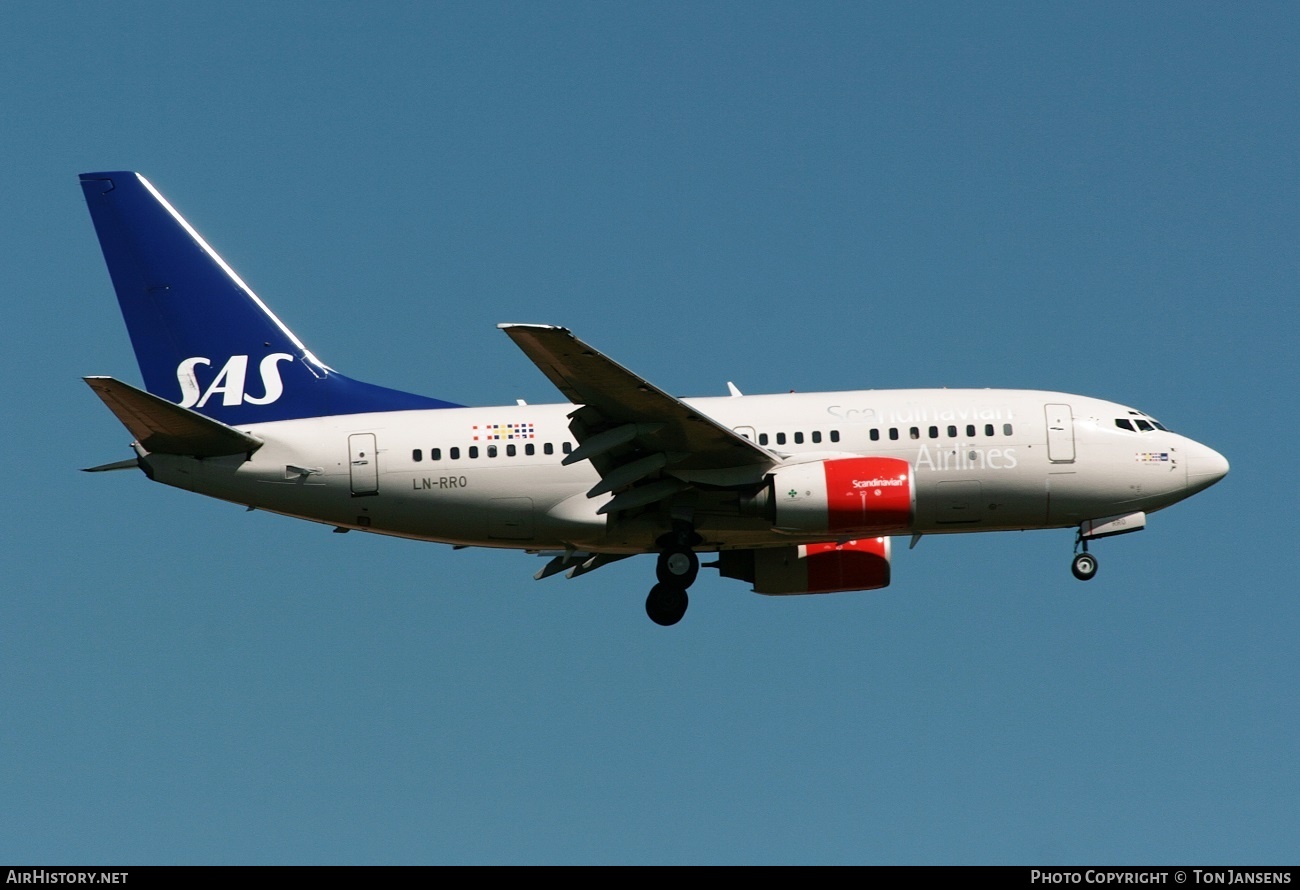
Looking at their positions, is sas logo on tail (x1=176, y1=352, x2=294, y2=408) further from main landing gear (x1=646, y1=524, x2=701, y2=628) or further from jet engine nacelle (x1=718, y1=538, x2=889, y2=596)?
jet engine nacelle (x1=718, y1=538, x2=889, y2=596)

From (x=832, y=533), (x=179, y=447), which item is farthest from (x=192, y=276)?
(x=832, y=533)

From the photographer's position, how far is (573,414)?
3634 centimetres

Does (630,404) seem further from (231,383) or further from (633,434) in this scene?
(231,383)

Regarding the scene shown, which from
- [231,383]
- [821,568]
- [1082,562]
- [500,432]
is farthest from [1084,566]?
[231,383]

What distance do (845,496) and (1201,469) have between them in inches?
356

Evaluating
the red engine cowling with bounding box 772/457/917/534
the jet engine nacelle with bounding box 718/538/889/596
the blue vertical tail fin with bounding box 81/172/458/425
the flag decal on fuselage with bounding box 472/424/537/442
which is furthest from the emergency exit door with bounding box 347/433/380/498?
the jet engine nacelle with bounding box 718/538/889/596

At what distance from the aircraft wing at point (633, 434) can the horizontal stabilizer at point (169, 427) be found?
294 inches

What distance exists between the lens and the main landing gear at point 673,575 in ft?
127

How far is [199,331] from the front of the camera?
4022 cm

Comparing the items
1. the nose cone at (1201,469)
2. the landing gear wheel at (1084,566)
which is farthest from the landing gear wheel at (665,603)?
the nose cone at (1201,469)
